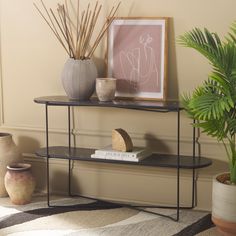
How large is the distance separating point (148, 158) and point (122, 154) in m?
0.17

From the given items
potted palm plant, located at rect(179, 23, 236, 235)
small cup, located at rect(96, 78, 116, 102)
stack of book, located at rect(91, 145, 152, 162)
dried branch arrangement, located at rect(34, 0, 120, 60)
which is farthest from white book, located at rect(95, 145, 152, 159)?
dried branch arrangement, located at rect(34, 0, 120, 60)

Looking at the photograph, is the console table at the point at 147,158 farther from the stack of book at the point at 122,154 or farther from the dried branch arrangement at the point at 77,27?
the dried branch arrangement at the point at 77,27

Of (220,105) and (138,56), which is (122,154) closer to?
(138,56)

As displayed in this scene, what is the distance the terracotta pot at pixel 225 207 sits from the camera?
260 centimetres

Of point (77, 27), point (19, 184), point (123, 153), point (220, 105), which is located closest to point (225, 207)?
point (220, 105)

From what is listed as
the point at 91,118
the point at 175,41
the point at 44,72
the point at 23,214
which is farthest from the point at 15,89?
the point at 175,41

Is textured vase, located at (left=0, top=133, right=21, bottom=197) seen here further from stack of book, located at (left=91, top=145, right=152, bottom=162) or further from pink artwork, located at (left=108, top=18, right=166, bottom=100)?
pink artwork, located at (left=108, top=18, right=166, bottom=100)

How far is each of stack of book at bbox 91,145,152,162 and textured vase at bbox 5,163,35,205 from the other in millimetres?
479

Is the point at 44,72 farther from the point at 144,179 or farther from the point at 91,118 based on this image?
the point at 144,179

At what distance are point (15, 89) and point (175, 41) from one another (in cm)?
119

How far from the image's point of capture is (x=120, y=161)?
9.69ft

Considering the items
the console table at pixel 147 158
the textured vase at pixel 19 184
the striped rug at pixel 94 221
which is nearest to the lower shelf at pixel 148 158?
the console table at pixel 147 158

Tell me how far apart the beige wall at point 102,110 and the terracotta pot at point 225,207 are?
0.44 m

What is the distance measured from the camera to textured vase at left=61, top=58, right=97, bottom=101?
3.04 metres
